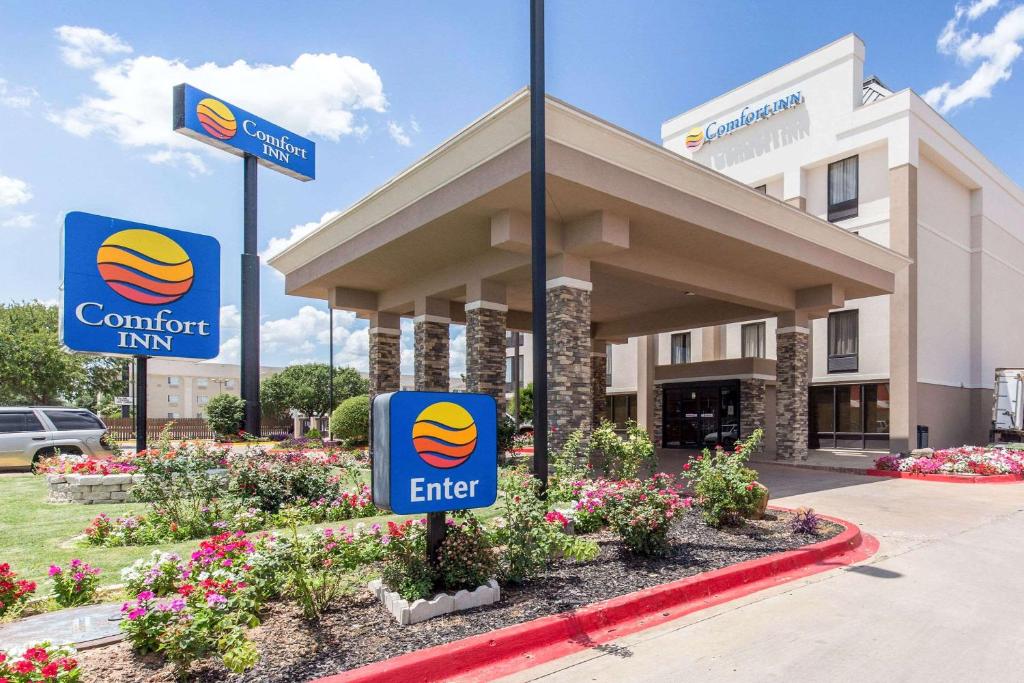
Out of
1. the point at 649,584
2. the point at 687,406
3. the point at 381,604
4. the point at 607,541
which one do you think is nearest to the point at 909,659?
the point at 649,584

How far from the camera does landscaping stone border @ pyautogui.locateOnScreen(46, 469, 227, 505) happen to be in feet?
32.8

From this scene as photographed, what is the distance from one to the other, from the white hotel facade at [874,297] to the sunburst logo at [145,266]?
18.9 metres

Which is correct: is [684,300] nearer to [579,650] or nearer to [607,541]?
[607,541]

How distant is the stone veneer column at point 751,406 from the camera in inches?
894

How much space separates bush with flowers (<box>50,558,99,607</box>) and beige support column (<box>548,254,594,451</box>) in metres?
8.74

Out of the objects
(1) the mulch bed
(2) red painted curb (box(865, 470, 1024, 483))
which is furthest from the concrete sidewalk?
(2) red painted curb (box(865, 470, 1024, 483))

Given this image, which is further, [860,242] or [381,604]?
[860,242]

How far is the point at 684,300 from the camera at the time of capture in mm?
21688

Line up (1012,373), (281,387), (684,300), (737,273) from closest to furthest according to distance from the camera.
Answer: (737,273)
(684,300)
(1012,373)
(281,387)

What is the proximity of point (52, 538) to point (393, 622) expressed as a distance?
547 cm

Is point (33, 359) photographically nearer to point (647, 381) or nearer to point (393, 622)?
point (647, 381)

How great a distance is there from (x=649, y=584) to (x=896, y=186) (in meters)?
22.5

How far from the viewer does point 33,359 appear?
36.9 m

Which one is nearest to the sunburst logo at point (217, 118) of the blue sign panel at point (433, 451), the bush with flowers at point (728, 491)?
the bush with flowers at point (728, 491)
